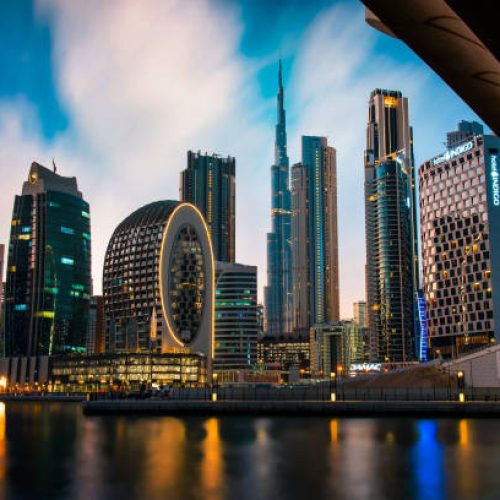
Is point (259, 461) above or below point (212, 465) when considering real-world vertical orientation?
above

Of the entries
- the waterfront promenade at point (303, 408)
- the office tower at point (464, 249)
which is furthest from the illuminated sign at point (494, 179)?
the waterfront promenade at point (303, 408)

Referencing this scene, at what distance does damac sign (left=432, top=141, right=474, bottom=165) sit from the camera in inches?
7293

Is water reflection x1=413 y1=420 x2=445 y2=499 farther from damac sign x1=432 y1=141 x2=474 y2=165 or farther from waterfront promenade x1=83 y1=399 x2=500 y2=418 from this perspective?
damac sign x1=432 y1=141 x2=474 y2=165

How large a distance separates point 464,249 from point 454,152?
27639 mm

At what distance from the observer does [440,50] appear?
11969 millimetres

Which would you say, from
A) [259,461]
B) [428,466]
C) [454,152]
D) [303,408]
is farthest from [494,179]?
[259,461]

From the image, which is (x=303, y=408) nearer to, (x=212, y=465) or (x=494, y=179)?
(x=212, y=465)

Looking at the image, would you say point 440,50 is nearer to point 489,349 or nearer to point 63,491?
point 63,491

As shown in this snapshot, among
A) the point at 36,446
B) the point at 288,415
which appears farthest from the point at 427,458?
the point at 288,415

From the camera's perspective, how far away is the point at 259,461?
152 feet

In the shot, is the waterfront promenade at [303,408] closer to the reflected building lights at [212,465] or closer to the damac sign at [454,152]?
the reflected building lights at [212,465]

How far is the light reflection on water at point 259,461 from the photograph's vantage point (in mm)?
36000

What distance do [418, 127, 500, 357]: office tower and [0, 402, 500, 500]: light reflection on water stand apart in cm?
10786

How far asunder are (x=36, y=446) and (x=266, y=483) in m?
29.8
